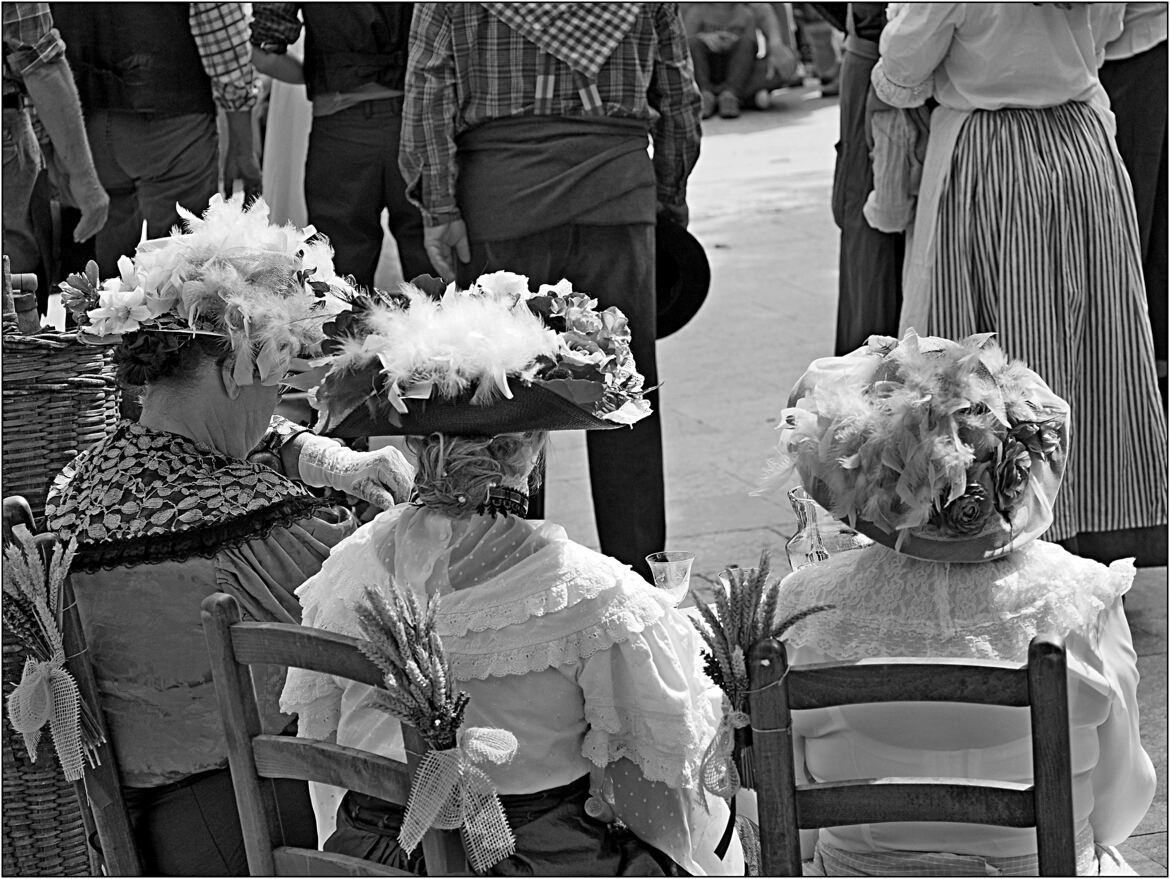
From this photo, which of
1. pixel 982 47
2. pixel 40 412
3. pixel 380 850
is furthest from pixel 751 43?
pixel 380 850

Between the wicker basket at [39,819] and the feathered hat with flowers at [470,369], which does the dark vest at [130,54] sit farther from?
Result: the feathered hat with flowers at [470,369]

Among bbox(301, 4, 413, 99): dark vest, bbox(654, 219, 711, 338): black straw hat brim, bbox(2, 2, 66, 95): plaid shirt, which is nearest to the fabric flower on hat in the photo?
bbox(654, 219, 711, 338): black straw hat brim

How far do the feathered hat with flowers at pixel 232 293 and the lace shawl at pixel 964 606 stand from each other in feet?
3.17

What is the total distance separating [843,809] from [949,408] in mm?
547

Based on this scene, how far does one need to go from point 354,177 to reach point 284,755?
3.35 meters

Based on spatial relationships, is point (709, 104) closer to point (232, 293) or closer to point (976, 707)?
point (232, 293)

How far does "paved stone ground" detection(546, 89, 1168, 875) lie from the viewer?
3992 mm

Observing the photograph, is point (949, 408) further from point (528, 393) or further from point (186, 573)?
point (186, 573)

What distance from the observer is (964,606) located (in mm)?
2018

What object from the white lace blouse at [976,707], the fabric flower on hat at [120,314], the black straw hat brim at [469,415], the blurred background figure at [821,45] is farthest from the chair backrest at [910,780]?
the blurred background figure at [821,45]

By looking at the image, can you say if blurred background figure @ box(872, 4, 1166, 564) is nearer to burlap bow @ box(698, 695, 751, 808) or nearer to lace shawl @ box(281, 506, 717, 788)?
lace shawl @ box(281, 506, 717, 788)

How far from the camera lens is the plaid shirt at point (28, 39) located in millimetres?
4555

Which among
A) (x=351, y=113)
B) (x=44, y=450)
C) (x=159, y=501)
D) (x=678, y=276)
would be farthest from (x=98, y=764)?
(x=351, y=113)

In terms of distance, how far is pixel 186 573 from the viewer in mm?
2318
